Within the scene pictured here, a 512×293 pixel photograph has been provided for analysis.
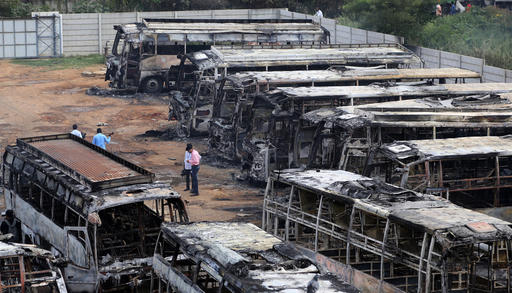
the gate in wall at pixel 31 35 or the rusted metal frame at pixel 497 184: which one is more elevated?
the gate in wall at pixel 31 35

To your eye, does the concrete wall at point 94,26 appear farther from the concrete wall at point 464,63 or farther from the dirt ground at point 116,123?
the concrete wall at point 464,63

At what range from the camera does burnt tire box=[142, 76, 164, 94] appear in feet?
112

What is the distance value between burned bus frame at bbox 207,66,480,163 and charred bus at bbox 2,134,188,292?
267 inches

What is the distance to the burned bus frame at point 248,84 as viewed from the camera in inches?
892

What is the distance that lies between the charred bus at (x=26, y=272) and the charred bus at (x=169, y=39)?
21082mm

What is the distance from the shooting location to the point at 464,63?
96.3ft

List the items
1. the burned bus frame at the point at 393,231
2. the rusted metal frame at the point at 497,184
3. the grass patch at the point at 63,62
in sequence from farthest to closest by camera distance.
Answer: the grass patch at the point at 63,62
the rusted metal frame at the point at 497,184
the burned bus frame at the point at 393,231

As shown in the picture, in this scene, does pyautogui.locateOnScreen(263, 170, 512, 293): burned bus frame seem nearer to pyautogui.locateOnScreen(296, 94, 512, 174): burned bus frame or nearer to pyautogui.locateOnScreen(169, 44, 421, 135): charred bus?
pyautogui.locateOnScreen(296, 94, 512, 174): burned bus frame

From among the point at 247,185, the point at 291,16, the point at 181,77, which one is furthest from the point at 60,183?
the point at 291,16

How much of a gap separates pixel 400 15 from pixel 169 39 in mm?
10025

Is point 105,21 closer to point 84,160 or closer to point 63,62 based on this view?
point 63,62

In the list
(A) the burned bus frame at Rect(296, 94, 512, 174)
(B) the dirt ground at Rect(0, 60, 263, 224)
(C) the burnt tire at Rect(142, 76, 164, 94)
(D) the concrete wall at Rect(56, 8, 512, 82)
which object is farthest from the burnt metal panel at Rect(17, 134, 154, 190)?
(D) the concrete wall at Rect(56, 8, 512, 82)

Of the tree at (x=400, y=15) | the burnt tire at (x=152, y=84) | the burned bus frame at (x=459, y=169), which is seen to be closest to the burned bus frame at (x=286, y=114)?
the burned bus frame at (x=459, y=169)

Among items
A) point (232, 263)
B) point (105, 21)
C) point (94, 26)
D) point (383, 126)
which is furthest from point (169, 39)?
point (232, 263)
